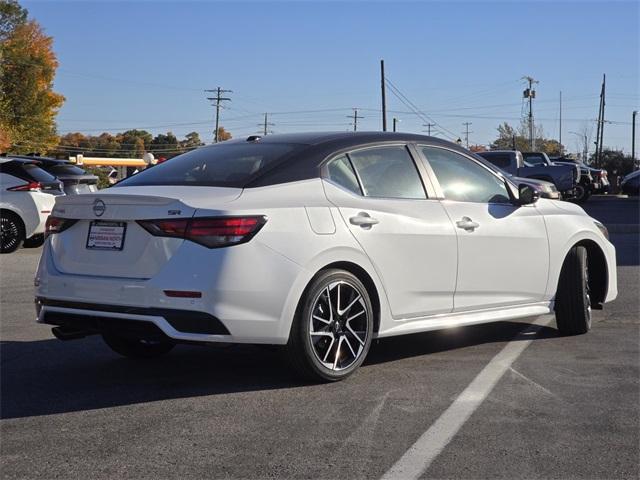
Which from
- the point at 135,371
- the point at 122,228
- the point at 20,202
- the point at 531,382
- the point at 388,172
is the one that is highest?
the point at 388,172

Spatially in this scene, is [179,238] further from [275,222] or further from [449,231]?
[449,231]

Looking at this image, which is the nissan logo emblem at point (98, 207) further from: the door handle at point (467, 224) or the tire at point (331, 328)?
the door handle at point (467, 224)

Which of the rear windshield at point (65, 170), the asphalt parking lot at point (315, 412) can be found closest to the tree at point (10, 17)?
the rear windshield at point (65, 170)

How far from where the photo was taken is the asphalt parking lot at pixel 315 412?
4.40 m

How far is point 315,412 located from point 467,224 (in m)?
2.20

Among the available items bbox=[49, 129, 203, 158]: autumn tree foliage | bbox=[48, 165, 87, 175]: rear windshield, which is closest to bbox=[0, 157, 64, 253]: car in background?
bbox=[48, 165, 87, 175]: rear windshield

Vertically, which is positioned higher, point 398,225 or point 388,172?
point 388,172

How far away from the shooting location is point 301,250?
5.74 m

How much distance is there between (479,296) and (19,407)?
129 inches

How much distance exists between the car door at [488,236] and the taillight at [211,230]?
1884 millimetres

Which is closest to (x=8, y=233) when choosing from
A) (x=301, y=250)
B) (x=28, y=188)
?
(x=28, y=188)

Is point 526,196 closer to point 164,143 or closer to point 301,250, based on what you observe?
point 301,250

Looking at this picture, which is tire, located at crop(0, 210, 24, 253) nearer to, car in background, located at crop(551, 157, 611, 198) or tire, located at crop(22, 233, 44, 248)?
tire, located at crop(22, 233, 44, 248)

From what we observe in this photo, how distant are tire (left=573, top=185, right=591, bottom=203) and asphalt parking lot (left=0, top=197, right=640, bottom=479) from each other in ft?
101
